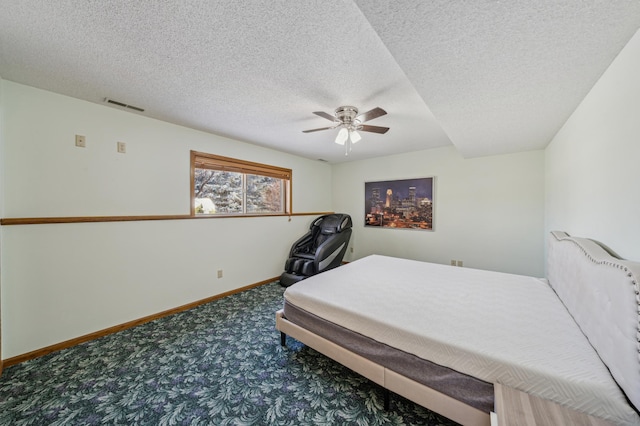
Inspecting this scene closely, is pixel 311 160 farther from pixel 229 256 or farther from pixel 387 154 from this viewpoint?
pixel 229 256

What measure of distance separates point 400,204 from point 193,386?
3862mm

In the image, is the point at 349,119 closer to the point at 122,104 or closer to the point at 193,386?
the point at 122,104

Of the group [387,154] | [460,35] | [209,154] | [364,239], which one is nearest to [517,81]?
[460,35]

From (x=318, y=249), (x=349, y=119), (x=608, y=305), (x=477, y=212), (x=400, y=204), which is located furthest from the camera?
(x=400, y=204)

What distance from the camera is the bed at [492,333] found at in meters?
0.93

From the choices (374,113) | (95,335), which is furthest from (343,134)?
(95,335)

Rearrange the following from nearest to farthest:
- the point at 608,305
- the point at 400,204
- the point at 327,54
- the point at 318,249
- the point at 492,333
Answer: the point at 608,305 → the point at 492,333 → the point at 327,54 → the point at 318,249 → the point at 400,204

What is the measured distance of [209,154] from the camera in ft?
10.2

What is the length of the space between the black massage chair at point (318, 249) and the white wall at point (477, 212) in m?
0.91

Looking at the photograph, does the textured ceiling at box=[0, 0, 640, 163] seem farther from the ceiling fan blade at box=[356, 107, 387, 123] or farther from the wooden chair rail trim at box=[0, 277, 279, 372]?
the wooden chair rail trim at box=[0, 277, 279, 372]

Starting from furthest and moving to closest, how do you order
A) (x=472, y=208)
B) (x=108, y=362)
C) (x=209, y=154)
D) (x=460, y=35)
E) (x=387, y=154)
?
(x=387, y=154), (x=472, y=208), (x=209, y=154), (x=108, y=362), (x=460, y=35)

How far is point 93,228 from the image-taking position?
2256 mm

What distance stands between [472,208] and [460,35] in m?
3.14

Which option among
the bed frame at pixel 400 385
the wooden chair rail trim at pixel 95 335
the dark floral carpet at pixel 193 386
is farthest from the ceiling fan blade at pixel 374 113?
the wooden chair rail trim at pixel 95 335
